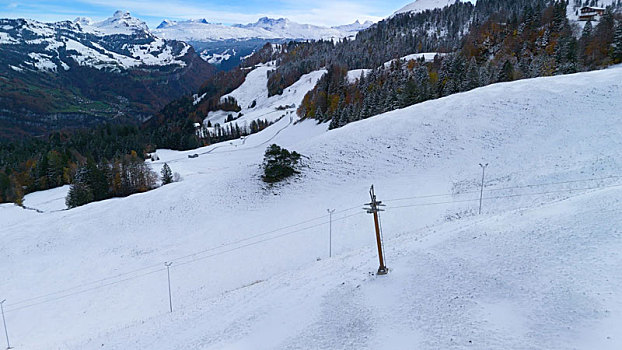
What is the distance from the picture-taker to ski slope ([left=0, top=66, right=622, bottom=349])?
1198 cm

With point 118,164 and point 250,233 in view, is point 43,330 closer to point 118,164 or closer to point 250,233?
point 250,233

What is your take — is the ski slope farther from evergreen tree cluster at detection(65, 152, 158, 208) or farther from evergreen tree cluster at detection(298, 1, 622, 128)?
evergreen tree cluster at detection(298, 1, 622, 128)

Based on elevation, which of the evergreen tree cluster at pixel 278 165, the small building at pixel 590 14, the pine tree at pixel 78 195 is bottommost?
the pine tree at pixel 78 195

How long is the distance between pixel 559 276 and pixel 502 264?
6.81ft

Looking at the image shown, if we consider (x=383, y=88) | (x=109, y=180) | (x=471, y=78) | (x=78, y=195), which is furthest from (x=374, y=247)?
(x=109, y=180)

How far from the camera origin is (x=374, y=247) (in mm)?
22953

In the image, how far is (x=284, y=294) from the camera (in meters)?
17.4

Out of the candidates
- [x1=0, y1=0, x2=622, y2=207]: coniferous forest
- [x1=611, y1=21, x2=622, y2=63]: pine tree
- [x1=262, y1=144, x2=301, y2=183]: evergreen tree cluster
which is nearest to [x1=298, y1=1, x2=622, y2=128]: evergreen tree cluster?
[x1=611, y1=21, x2=622, y2=63]: pine tree

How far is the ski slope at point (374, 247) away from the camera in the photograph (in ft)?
39.3

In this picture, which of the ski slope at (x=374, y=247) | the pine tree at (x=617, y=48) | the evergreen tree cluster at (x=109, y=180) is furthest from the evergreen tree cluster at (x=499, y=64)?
the evergreen tree cluster at (x=109, y=180)

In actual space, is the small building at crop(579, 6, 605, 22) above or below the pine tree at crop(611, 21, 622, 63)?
above

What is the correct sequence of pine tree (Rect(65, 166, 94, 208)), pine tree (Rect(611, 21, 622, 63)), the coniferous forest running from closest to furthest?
pine tree (Rect(611, 21, 622, 63))
pine tree (Rect(65, 166, 94, 208))
the coniferous forest

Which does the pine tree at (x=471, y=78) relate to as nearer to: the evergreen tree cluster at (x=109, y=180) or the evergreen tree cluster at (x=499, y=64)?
the evergreen tree cluster at (x=499, y=64)

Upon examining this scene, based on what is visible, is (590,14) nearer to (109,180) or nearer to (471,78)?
(471,78)
